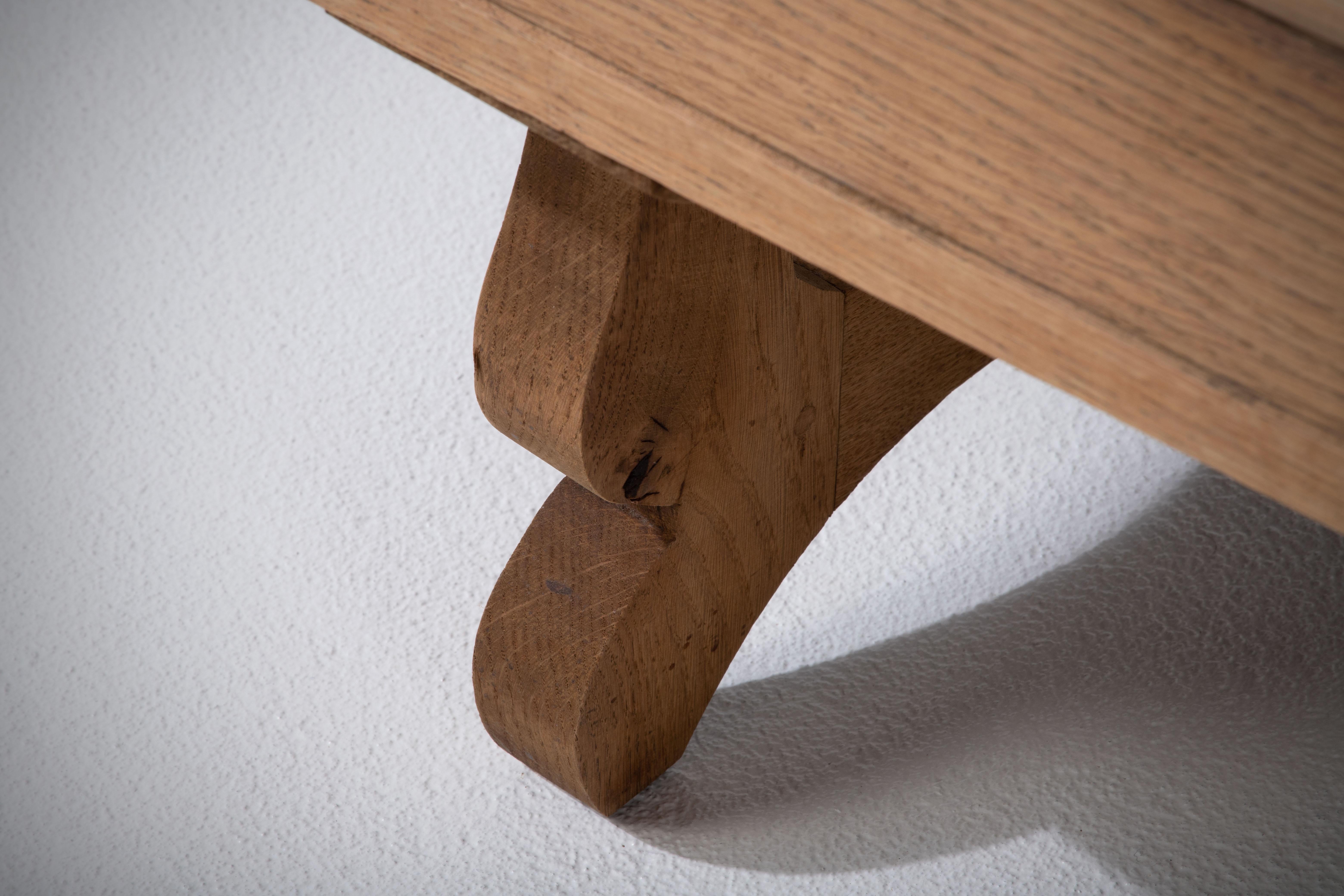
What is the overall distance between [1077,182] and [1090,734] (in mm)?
403

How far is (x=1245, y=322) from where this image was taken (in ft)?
0.83

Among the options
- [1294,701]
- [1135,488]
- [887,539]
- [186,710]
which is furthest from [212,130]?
[1294,701]

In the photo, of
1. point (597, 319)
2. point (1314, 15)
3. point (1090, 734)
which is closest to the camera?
point (1314, 15)

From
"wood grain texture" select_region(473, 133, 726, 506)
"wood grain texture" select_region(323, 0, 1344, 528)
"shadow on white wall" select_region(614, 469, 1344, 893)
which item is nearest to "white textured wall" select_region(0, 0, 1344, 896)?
"shadow on white wall" select_region(614, 469, 1344, 893)

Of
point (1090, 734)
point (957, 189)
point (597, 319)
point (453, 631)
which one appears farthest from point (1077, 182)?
point (453, 631)

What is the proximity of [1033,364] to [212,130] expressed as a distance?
1.08m

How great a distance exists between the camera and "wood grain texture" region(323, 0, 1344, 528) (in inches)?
9.9

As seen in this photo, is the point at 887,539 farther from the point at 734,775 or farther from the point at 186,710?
the point at 186,710

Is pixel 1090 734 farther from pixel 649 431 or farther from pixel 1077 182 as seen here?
pixel 1077 182

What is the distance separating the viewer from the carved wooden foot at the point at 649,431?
471 millimetres

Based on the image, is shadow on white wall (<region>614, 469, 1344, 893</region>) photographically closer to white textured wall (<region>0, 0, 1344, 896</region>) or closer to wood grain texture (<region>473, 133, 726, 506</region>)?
white textured wall (<region>0, 0, 1344, 896</region>)

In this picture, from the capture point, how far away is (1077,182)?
27 cm

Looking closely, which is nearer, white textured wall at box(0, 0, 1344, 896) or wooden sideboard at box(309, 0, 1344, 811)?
wooden sideboard at box(309, 0, 1344, 811)

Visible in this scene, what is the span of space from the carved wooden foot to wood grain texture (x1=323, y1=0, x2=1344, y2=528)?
0.41ft
